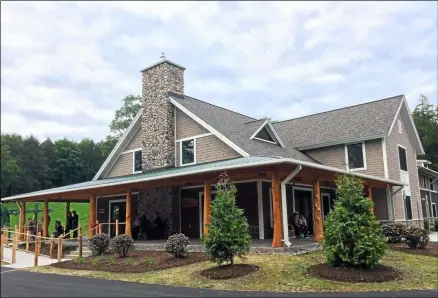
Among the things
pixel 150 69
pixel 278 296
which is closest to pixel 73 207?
pixel 150 69

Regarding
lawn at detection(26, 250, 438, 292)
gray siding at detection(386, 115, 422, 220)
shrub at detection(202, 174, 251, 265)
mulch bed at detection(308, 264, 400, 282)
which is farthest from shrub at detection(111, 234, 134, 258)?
gray siding at detection(386, 115, 422, 220)

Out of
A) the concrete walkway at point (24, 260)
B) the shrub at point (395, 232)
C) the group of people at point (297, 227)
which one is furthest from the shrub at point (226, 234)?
the shrub at point (395, 232)

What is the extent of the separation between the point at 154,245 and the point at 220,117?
317 inches

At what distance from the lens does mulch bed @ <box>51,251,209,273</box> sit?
11.8 meters

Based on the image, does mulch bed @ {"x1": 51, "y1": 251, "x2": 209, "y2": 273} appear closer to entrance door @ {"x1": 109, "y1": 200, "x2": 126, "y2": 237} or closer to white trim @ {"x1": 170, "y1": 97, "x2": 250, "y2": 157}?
white trim @ {"x1": 170, "y1": 97, "x2": 250, "y2": 157}

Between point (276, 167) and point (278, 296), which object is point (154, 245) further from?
point (278, 296)

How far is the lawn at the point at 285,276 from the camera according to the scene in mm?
8766

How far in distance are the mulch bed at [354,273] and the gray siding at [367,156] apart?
10.3 m

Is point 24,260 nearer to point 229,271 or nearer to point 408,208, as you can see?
point 229,271

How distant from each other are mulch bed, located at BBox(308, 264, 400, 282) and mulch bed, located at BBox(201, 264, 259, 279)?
4.98 feet

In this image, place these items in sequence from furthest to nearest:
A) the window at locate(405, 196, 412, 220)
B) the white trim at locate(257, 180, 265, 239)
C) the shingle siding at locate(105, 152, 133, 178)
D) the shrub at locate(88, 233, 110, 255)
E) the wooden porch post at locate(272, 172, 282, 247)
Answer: the shingle siding at locate(105, 152, 133, 178) < the window at locate(405, 196, 412, 220) < the white trim at locate(257, 180, 265, 239) < the shrub at locate(88, 233, 110, 255) < the wooden porch post at locate(272, 172, 282, 247)

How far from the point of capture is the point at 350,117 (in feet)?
74.6

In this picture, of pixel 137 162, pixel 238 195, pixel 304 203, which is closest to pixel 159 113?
pixel 137 162

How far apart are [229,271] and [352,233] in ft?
10.2
